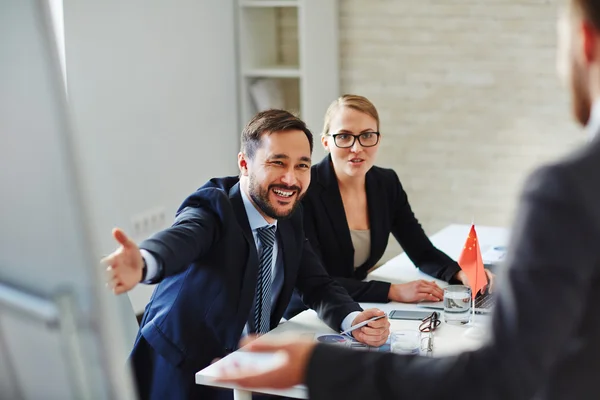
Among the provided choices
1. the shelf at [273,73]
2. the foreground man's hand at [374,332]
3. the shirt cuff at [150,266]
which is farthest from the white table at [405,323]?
the shelf at [273,73]

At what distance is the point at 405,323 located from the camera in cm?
258

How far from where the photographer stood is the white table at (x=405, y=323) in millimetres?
2135

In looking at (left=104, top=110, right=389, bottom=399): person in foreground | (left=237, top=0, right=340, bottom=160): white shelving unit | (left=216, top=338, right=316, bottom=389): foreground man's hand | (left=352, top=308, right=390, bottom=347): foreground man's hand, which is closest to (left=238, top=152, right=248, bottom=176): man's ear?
(left=104, top=110, right=389, bottom=399): person in foreground

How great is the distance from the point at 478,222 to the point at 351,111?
7.19ft

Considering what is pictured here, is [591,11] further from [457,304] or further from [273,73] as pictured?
[273,73]

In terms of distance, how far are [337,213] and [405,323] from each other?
29.7 inches

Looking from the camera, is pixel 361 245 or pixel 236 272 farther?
pixel 361 245

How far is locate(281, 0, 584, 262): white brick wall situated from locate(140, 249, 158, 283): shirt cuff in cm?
353

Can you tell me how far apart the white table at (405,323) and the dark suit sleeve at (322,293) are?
0.03 metres

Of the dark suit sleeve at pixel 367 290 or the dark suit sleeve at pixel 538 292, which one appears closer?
the dark suit sleeve at pixel 538 292

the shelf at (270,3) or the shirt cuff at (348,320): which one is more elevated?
the shelf at (270,3)

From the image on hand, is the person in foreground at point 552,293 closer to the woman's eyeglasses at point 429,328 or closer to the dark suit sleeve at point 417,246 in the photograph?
the woman's eyeglasses at point 429,328

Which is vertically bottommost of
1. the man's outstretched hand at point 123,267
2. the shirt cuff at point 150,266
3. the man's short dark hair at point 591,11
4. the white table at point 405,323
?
the white table at point 405,323

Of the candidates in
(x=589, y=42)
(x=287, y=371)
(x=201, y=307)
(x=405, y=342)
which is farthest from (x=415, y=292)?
(x=589, y=42)
